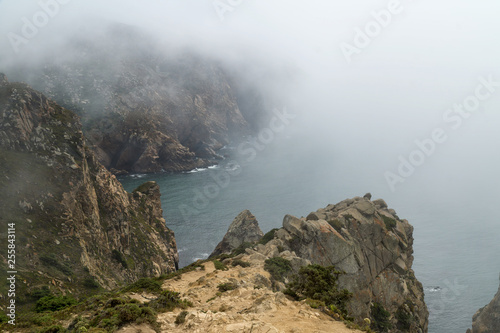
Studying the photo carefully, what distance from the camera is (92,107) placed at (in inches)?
6334

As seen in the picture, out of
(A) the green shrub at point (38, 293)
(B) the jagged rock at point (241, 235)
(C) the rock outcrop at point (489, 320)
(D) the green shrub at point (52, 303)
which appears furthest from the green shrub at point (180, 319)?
(C) the rock outcrop at point (489, 320)

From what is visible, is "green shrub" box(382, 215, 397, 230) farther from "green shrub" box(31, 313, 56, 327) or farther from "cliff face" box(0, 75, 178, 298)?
"green shrub" box(31, 313, 56, 327)

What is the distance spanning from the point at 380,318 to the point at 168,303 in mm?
39810

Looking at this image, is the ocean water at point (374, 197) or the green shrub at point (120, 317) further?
the ocean water at point (374, 197)

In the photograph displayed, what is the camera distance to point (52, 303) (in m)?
27.8

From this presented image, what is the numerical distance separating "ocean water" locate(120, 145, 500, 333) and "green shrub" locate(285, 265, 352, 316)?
60.6m

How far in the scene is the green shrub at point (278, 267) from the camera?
34459 millimetres

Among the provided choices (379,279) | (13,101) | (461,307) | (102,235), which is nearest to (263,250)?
(379,279)

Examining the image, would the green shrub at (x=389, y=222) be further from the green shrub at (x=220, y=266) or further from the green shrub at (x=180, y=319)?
the green shrub at (x=180, y=319)

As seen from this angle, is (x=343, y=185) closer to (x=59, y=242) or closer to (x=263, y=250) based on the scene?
(x=263, y=250)

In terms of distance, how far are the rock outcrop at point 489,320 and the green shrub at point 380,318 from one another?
21066mm

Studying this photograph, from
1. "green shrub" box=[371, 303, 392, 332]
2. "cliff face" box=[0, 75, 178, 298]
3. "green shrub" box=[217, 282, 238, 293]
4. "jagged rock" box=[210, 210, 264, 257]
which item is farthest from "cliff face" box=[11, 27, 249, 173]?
"green shrub" box=[217, 282, 238, 293]

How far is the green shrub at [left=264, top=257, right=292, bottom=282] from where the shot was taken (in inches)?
1357

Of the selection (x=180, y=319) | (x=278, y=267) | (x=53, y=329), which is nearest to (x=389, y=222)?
(x=278, y=267)
